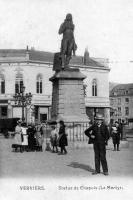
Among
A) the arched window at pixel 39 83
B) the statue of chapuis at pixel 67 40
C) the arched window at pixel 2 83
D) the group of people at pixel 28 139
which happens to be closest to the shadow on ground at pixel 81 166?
the group of people at pixel 28 139

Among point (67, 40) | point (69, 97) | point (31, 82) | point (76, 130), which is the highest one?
point (31, 82)

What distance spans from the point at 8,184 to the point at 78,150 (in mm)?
8445

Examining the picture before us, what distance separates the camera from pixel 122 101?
97.4 meters

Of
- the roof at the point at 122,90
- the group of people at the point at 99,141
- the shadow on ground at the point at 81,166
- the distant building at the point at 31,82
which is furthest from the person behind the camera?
the roof at the point at 122,90

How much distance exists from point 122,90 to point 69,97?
7856cm

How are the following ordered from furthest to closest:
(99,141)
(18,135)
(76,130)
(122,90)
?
(122,90)
(76,130)
(18,135)
(99,141)

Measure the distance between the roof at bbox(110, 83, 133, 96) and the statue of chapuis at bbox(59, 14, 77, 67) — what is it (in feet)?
249

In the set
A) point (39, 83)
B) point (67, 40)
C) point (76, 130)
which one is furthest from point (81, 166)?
point (39, 83)

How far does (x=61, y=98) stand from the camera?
20.8 m

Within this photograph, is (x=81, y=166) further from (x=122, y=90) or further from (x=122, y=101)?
(x=122, y=90)

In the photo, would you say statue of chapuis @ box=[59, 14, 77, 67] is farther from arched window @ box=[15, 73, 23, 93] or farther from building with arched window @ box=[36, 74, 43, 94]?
building with arched window @ box=[36, 74, 43, 94]

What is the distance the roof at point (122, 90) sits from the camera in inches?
3809

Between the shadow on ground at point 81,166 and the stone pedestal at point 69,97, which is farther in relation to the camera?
the stone pedestal at point 69,97

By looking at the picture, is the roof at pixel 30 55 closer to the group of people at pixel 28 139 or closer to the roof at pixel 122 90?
the roof at pixel 122 90
